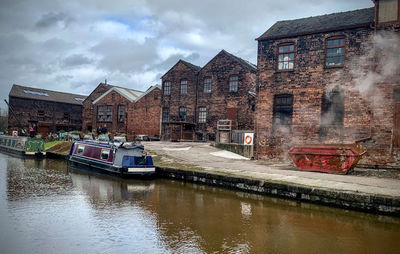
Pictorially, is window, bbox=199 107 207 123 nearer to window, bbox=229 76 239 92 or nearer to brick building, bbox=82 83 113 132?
window, bbox=229 76 239 92

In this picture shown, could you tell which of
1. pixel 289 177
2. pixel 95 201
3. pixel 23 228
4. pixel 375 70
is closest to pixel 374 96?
pixel 375 70

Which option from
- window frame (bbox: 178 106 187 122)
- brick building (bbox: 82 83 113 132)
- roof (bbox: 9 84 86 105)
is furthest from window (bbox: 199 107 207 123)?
roof (bbox: 9 84 86 105)

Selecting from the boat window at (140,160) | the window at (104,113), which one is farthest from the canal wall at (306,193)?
the window at (104,113)

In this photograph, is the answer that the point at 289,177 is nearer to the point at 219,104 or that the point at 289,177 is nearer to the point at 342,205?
the point at 342,205

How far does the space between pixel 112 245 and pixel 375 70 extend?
12436 mm

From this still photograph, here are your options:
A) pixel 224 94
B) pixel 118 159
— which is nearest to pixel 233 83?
pixel 224 94

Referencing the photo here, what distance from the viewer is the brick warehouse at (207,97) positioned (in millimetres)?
22734

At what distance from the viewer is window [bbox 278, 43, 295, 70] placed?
15.1 metres

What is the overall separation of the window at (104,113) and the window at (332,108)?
2410 cm

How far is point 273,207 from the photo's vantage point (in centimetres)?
860

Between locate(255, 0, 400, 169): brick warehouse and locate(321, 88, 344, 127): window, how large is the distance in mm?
33

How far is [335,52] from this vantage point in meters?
14.0

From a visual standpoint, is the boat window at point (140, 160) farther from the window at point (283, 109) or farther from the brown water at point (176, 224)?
the window at point (283, 109)

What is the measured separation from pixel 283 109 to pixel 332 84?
256 cm
